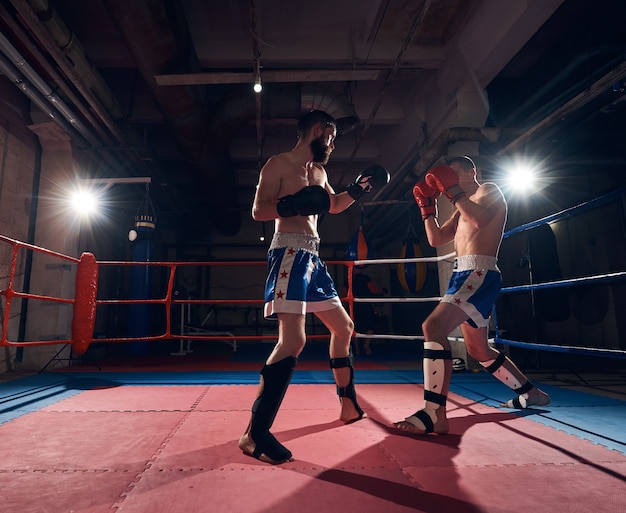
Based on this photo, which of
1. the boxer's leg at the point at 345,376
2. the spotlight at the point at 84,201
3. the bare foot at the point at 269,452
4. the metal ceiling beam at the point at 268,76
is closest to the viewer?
the bare foot at the point at 269,452

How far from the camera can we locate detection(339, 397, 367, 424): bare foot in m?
1.97

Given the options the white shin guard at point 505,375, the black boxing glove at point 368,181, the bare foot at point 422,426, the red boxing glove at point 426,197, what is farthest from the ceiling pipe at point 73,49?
the white shin guard at point 505,375

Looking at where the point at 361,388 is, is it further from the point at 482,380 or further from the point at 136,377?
the point at 136,377

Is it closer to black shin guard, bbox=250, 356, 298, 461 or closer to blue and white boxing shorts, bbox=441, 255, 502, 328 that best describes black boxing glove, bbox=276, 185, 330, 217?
black shin guard, bbox=250, 356, 298, 461

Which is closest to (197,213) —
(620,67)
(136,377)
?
(136,377)

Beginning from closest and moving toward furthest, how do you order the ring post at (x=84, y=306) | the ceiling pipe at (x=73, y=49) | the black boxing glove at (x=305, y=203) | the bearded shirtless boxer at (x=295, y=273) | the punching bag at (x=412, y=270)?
the bearded shirtless boxer at (x=295, y=273), the black boxing glove at (x=305, y=203), the ceiling pipe at (x=73, y=49), the ring post at (x=84, y=306), the punching bag at (x=412, y=270)

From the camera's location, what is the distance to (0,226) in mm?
4684

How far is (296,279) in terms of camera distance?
5.56ft

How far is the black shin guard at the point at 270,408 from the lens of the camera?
1.41 meters

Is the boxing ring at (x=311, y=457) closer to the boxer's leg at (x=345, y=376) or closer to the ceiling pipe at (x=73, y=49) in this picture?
the boxer's leg at (x=345, y=376)

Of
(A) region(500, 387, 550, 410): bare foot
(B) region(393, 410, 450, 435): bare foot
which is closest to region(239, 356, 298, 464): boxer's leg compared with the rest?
(B) region(393, 410, 450, 435): bare foot

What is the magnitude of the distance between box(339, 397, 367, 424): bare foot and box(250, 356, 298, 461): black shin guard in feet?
1.88

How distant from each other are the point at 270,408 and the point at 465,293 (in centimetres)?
126

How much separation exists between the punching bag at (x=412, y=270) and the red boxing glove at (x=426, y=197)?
13.2 ft
